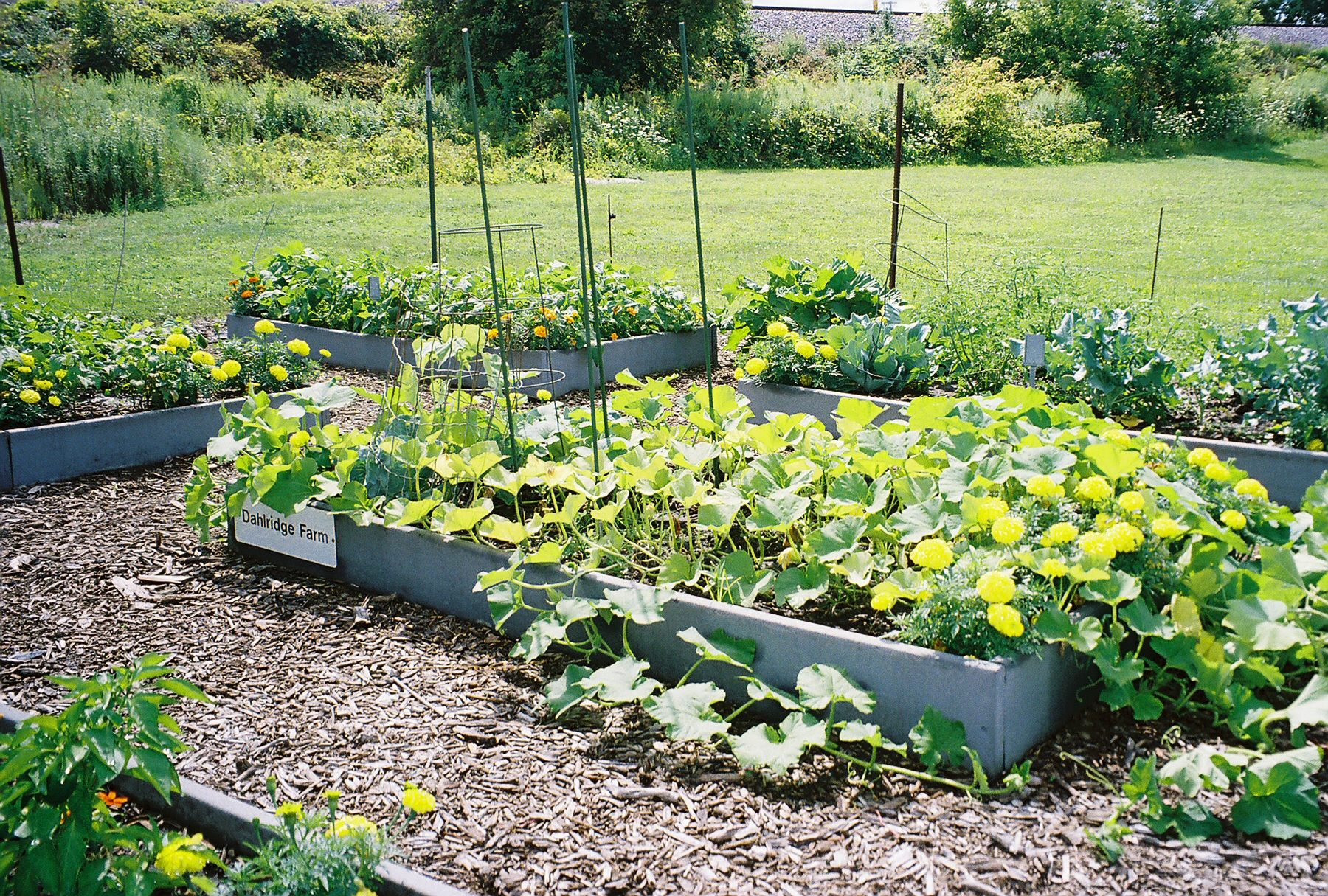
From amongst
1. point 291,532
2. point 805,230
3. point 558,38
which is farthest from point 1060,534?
point 558,38

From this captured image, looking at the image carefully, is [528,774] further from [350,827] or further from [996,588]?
[996,588]

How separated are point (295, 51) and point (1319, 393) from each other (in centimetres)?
2757

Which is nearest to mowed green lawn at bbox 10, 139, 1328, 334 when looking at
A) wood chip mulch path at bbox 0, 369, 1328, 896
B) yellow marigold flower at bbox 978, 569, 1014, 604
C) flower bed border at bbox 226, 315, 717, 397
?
flower bed border at bbox 226, 315, 717, 397

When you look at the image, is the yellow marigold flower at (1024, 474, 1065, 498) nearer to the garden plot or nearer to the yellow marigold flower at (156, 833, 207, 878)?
the garden plot

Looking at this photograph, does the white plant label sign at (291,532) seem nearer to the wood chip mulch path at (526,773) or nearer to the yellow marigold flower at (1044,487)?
the wood chip mulch path at (526,773)

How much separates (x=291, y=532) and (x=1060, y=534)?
239 cm

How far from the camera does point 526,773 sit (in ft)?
6.98

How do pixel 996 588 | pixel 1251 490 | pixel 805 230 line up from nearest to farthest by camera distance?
pixel 996 588 < pixel 1251 490 < pixel 805 230

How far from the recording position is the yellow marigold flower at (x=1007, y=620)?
1959mm

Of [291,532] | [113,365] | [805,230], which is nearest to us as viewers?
[291,532]

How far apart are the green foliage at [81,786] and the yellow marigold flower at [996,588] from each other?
59.4 inches

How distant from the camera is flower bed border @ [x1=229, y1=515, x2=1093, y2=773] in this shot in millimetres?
2021

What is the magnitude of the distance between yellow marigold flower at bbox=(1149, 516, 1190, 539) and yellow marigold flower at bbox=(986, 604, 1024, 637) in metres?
0.44

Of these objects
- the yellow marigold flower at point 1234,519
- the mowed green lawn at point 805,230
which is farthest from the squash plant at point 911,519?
the mowed green lawn at point 805,230
